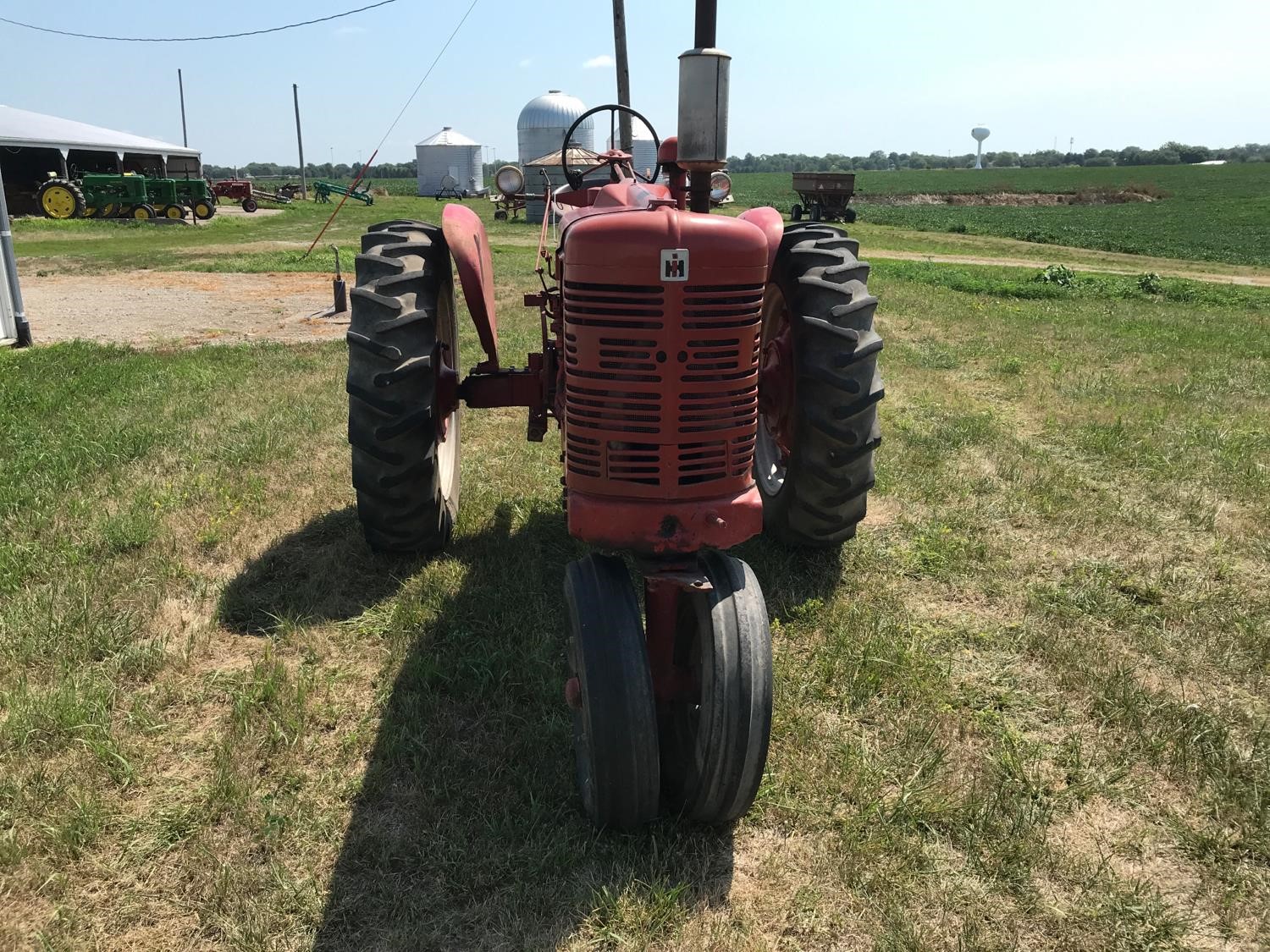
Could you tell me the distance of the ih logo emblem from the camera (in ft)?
7.72

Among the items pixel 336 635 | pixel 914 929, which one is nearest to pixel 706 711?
pixel 914 929

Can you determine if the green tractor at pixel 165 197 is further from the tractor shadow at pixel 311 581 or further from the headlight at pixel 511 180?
the tractor shadow at pixel 311 581

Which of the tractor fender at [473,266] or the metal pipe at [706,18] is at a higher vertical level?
the metal pipe at [706,18]

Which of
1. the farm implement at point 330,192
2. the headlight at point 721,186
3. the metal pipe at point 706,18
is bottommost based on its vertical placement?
the headlight at point 721,186

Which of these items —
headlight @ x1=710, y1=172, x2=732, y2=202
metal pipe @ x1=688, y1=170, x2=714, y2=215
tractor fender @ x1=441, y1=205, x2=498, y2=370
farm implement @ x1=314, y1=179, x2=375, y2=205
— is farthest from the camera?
farm implement @ x1=314, y1=179, x2=375, y2=205

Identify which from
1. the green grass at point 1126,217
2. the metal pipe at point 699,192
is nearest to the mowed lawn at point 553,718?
the metal pipe at point 699,192

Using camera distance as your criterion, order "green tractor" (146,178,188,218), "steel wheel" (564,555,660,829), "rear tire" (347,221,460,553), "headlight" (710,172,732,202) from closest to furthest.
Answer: "steel wheel" (564,555,660,829) < "rear tire" (347,221,460,553) < "headlight" (710,172,732,202) < "green tractor" (146,178,188,218)

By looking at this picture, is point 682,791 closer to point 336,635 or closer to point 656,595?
point 656,595

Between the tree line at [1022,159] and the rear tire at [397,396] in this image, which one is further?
the tree line at [1022,159]

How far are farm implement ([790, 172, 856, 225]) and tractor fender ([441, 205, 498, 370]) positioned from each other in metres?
24.7

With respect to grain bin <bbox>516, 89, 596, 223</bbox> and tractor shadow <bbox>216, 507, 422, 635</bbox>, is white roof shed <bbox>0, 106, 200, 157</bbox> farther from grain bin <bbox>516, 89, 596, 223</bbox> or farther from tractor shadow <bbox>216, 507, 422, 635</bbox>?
tractor shadow <bbox>216, 507, 422, 635</bbox>

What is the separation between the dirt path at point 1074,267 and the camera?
1908 centimetres

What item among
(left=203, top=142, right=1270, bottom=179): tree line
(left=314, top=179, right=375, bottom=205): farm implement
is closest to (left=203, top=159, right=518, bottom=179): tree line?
(left=203, top=142, right=1270, bottom=179): tree line

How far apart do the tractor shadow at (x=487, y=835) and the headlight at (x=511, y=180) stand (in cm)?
268
